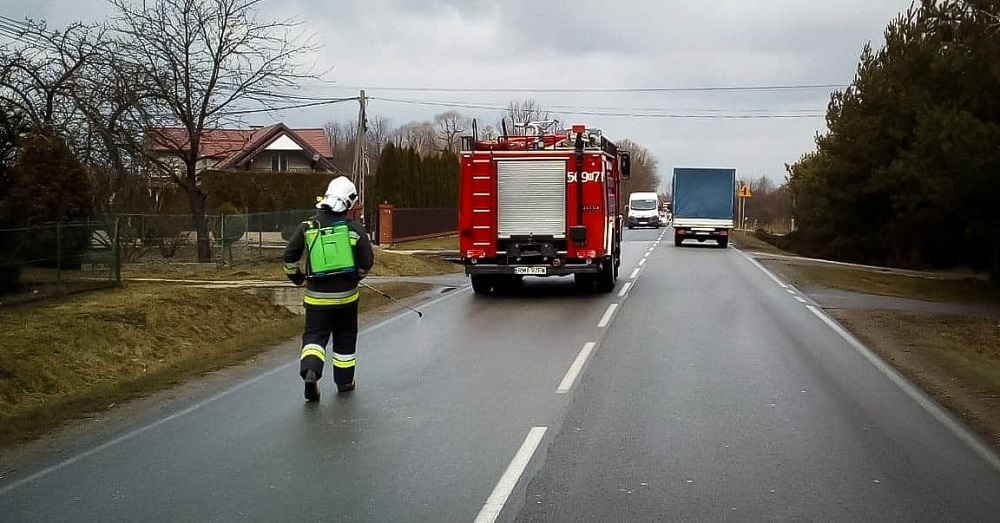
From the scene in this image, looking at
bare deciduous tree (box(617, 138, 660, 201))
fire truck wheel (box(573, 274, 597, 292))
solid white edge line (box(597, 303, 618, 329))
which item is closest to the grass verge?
solid white edge line (box(597, 303, 618, 329))

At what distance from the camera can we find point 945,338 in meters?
14.8

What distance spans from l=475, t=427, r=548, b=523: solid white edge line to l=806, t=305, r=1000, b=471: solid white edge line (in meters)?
3.04

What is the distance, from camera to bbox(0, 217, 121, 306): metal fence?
51.6 feet

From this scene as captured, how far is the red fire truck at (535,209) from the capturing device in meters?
18.8

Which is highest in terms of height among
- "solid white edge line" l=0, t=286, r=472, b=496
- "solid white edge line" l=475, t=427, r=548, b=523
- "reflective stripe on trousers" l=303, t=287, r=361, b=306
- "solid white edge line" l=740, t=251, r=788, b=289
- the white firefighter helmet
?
the white firefighter helmet

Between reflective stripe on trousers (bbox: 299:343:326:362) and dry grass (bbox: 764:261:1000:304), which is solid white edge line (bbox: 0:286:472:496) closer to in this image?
reflective stripe on trousers (bbox: 299:343:326:362)

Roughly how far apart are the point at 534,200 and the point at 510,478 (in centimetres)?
1277

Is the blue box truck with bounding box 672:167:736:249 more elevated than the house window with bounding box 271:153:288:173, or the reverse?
the house window with bounding box 271:153:288:173

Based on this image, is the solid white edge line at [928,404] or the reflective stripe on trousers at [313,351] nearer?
the solid white edge line at [928,404]

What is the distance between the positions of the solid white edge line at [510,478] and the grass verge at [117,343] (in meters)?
3.76

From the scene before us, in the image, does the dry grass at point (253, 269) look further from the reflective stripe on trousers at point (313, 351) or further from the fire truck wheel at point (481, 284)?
the reflective stripe on trousers at point (313, 351)

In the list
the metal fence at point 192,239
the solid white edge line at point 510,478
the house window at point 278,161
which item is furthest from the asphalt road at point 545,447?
the house window at point 278,161

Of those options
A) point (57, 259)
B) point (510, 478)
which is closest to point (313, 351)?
point (510, 478)

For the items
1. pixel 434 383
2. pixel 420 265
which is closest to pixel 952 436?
pixel 434 383
